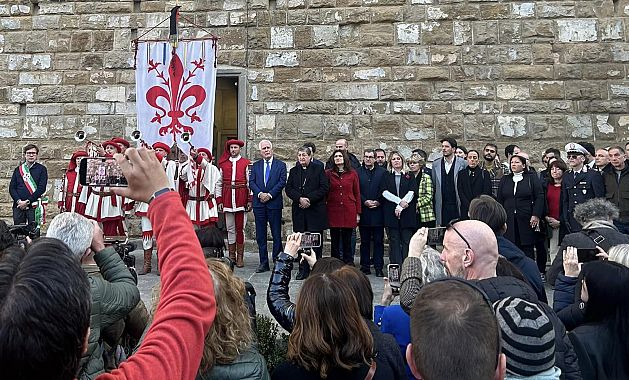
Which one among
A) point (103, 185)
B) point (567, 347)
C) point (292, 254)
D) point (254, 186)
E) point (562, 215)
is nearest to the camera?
point (103, 185)

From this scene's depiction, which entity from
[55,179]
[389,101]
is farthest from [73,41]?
[389,101]

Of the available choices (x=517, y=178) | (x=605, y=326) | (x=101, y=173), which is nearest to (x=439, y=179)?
(x=517, y=178)

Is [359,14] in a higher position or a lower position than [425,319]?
higher

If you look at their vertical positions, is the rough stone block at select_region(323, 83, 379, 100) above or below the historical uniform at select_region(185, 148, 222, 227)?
above

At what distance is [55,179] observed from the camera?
30.7 ft

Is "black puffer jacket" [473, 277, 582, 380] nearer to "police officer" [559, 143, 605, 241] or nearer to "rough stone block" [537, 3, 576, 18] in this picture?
"police officer" [559, 143, 605, 241]

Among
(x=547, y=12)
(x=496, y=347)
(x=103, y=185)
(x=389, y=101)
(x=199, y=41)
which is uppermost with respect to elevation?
(x=547, y=12)

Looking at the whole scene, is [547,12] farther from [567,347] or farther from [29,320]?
[29,320]

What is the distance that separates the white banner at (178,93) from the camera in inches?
307

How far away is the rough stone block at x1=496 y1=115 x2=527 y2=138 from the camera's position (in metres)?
8.51

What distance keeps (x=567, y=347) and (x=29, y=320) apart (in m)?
1.92

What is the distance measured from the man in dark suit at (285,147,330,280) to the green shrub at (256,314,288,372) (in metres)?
3.98

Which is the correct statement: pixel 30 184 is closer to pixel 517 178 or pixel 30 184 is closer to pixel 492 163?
pixel 492 163

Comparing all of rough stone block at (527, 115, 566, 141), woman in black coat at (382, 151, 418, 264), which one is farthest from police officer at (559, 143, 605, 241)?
woman in black coat at (382, 151, 418, 264)
